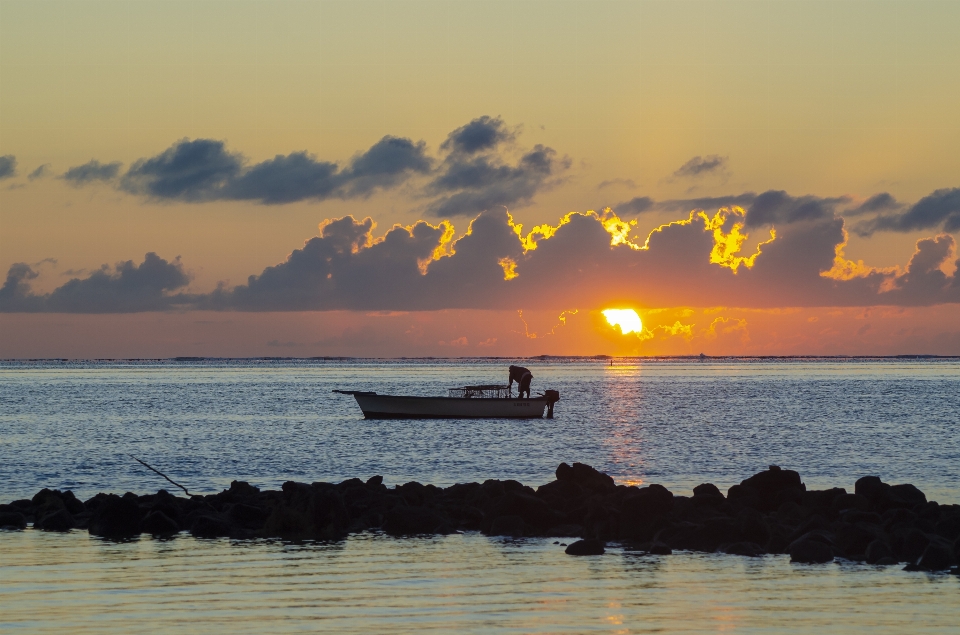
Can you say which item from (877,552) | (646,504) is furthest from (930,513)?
(646,504)

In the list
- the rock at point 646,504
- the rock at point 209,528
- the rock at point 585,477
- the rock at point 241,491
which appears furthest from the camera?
the rock at point 585,477

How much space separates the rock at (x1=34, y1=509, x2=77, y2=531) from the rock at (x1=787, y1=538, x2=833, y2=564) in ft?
62.1

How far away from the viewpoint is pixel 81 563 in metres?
24.3

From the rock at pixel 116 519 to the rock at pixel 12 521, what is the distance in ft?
7.13

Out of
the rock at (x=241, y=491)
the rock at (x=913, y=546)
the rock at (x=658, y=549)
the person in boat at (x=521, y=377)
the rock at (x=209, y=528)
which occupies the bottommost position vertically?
the rock at (x=209, y=528)

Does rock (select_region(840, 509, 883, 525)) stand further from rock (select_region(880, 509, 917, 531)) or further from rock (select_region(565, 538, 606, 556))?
rock (select_region(565, 538, 606, 556))

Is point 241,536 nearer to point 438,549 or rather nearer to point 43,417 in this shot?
point 438,549

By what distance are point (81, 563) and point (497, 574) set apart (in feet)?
30.9

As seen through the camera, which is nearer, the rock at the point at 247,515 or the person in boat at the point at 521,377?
the rock at the point at 247,515

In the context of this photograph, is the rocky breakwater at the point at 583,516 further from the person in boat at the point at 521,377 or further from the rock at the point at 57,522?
the person in boat at the point at 521,377

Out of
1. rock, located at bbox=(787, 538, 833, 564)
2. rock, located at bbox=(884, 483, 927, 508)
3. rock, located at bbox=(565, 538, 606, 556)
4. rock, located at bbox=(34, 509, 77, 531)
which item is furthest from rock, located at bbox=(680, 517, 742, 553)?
rock, located at bbox=(34, 509, 77, 531)

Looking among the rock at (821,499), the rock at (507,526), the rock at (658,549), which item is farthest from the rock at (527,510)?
the rock at (821,499)

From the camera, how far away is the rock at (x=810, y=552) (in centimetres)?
2431

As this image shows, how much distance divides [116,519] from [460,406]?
53.1 metres
